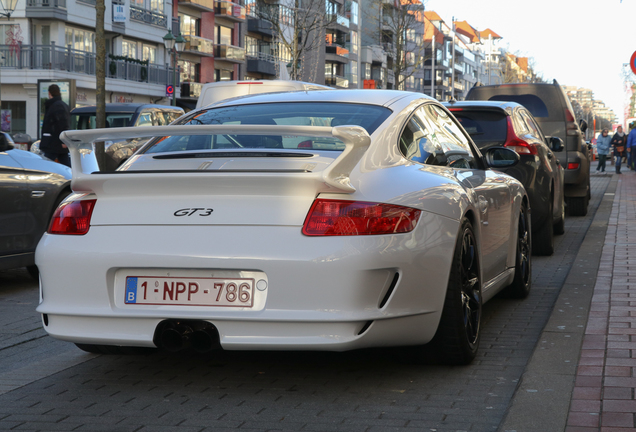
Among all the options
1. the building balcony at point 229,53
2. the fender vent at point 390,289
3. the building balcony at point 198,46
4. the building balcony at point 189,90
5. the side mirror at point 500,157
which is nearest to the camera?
the fender vent at point 390,289

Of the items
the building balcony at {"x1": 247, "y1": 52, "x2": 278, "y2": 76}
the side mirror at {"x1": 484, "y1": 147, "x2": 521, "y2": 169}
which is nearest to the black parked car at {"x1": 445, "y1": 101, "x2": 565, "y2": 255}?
the side mirror at {"x1": 484, "y1": 147, "x2": 521, "y2": 169}

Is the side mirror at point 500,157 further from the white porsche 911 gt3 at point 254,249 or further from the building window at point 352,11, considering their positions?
the building window at point 352,11

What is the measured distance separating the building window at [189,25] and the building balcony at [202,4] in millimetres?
897

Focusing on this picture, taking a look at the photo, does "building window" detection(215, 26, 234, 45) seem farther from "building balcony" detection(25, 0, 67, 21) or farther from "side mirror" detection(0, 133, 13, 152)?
"side mirror" detection(0, 133, 13, 152)

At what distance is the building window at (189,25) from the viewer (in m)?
57.8

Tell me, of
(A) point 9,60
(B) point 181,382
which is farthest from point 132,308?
(A) point 9,60

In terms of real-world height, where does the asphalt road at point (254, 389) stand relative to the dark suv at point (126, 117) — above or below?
below

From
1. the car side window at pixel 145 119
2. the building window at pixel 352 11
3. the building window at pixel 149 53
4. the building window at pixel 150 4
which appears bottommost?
the car side window at pixel 145 119

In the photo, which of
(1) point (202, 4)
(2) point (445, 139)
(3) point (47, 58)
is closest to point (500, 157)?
(2) point (445, 139)

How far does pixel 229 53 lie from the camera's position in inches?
2395

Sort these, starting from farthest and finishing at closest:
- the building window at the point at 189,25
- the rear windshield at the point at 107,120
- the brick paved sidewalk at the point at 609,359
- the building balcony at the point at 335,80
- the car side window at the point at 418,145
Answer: the building balcony at the point at 335,80 < the building window at the point at 189,25 < the rear windshield at the point at 107,120 < the car side window at the point at 418,145 < the brick paved sidewalk at the point at 609,359

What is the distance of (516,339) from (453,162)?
3.58 ft

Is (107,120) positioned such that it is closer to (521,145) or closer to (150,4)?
(521,145)

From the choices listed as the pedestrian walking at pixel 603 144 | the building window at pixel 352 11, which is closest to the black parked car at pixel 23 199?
the pedestrian walking at pixel 603 144
